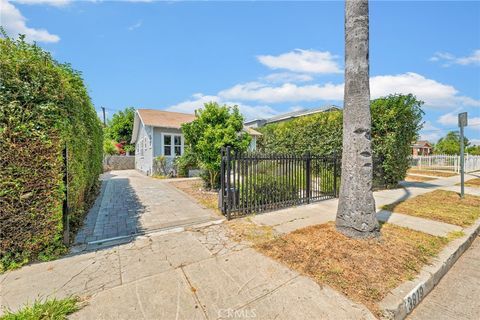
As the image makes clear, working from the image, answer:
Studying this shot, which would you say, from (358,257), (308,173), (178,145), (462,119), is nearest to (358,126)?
(358,257)

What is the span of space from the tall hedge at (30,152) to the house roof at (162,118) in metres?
10.2

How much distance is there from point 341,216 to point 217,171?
574cm

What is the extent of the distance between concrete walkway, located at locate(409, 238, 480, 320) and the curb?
0.06 meters

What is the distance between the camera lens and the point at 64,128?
3.31m

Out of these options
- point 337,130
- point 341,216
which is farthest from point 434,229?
point 337,130

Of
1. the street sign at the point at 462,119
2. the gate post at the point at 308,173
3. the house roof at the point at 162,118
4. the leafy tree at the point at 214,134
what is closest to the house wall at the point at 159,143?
the house roof at the point at 162,118

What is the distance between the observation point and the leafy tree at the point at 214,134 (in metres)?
8.25

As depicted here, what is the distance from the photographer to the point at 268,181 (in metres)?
5.97

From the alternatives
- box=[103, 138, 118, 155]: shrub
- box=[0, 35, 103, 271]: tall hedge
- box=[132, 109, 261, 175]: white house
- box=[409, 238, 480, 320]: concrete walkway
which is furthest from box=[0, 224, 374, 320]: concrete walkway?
box=[103, 138, 118, 155]: shrub

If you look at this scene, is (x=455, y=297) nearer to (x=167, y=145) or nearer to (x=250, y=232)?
(x=250, y=232)

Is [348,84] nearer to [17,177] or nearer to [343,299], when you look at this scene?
[343,299]

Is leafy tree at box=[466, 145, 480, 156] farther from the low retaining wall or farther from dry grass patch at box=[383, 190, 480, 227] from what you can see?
the low retaining wall

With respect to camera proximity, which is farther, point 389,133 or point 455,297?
point 389,133

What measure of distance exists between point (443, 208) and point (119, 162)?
1000 inches
